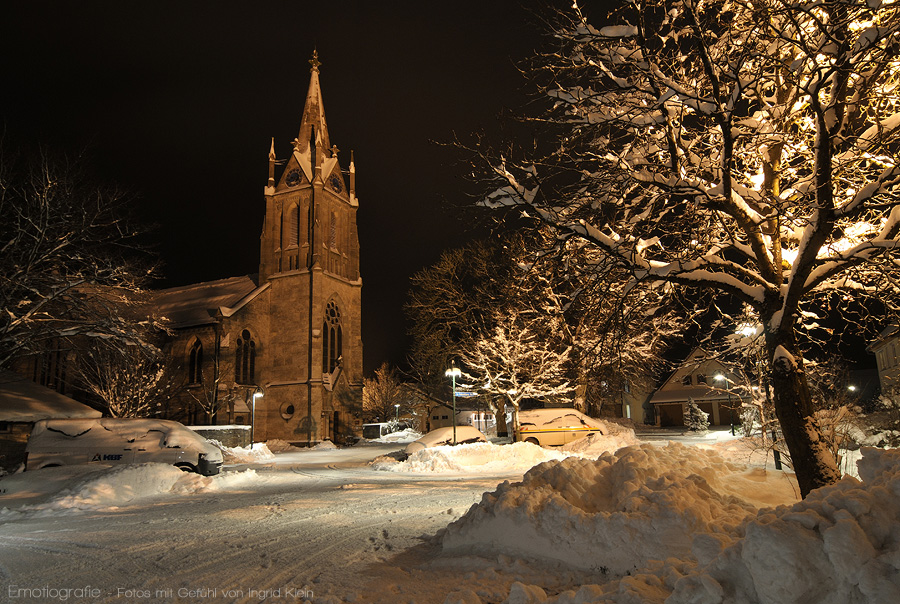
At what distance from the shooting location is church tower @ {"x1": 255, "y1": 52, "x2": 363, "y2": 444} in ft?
133

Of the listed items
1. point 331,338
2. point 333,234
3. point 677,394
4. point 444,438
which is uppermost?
point 333,234

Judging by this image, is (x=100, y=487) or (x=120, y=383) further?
(x=120, y=383)

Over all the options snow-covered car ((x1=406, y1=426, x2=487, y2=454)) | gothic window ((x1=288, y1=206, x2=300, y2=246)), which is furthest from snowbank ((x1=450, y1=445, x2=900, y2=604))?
gothic window ((x1=288, y1=206, x2=300, y2=246))

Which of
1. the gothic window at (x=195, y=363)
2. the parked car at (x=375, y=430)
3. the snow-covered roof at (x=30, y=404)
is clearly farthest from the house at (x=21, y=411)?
the parked car at (x=375, y=430)

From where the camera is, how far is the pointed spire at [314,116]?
47.9m

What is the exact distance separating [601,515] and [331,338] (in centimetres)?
3892

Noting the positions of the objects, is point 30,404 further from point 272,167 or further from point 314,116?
point 314,116

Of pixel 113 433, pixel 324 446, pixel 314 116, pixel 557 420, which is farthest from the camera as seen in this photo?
pixel 314 116

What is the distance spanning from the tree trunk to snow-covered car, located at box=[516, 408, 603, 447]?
18008 mm

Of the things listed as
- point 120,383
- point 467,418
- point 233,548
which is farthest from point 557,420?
point 467,418

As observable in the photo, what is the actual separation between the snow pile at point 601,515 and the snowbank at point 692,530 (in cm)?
1

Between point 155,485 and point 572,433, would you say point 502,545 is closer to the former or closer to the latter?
point 155,485

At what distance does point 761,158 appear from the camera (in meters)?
9.09

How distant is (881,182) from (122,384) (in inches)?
1300
